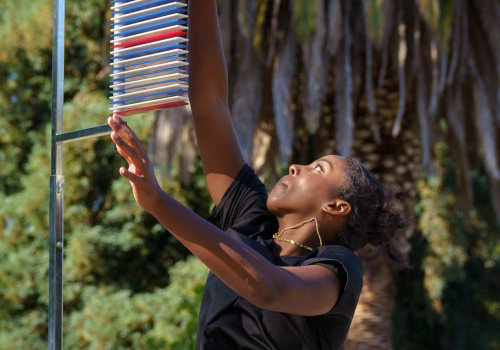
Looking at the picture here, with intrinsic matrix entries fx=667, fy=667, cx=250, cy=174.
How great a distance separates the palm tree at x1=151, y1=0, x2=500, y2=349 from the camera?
567cm

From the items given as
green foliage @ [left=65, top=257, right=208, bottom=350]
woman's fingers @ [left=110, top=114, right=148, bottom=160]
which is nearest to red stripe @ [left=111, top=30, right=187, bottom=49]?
woman's fingers @ [left=110, top=114, right=148, bottom=160]

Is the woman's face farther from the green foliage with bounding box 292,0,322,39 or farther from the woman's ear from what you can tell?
the green foliage with bounding box 292,0,322,39

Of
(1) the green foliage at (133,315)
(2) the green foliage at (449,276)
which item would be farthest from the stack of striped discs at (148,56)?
(2) the green foliage at (449,276)

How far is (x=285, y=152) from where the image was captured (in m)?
5.71

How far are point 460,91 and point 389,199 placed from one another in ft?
14.2

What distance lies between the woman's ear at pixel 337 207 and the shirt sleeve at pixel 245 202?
18cm

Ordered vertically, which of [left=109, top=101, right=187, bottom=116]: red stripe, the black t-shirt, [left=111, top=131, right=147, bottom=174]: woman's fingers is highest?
[left=109, top=101, right=187, bottom=116]: red stripe

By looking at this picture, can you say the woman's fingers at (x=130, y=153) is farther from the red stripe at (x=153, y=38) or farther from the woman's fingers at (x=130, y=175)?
the red stripe at (x=153, y=38)

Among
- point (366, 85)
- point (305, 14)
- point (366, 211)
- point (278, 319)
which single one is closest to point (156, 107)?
point (278, 319)

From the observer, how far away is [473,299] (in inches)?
428

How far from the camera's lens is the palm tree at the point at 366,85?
18.6ft

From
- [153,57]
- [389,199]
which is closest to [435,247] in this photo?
[389,199]

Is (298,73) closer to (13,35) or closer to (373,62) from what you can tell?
(373,62)

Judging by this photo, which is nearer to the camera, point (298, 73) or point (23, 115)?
point (298, 73)
